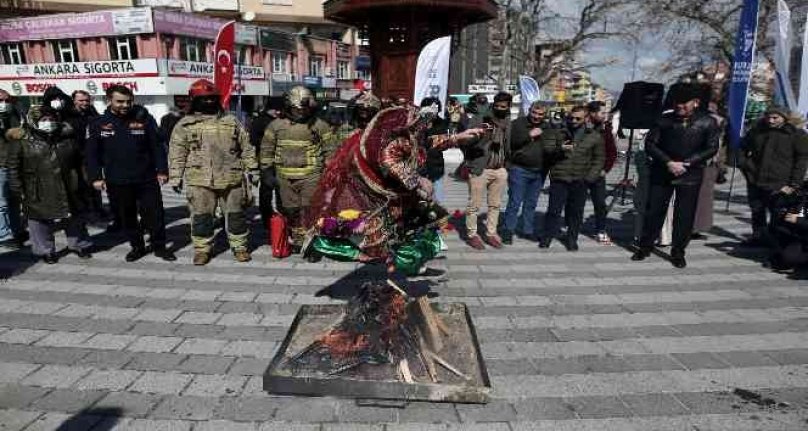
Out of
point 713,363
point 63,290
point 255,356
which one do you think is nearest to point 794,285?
point 713,363

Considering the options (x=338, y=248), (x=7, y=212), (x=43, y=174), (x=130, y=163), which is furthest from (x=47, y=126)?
(x=338, y=248)

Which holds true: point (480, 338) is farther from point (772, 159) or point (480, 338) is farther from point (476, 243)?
point (772, 159)

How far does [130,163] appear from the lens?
5.75m

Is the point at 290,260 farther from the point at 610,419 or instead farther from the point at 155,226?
the point at 610,419

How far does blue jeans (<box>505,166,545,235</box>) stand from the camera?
262 inches

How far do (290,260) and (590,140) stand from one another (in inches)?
168

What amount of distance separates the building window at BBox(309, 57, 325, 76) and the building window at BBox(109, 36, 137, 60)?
13.1 meters

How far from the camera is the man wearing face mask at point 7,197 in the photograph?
6.16 meters

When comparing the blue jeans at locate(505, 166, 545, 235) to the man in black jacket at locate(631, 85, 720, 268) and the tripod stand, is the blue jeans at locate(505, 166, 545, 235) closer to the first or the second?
the man in black jacket at locate(631, 85, 720, 268)

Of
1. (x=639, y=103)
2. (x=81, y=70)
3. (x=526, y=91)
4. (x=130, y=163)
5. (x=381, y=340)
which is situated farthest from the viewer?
(x=81, y=70)

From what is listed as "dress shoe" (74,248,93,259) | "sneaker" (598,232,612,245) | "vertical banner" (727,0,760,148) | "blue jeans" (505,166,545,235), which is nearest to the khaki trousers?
"blue jeans" (505,166,545,235)

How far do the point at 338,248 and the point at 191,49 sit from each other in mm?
29815

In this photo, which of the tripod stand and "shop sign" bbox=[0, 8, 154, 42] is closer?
the tripod stand

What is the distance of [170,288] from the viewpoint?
5191 millimetres
